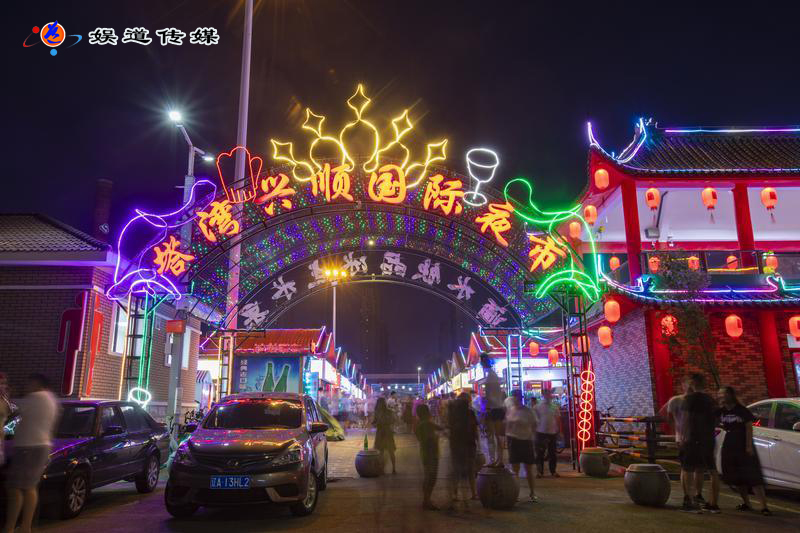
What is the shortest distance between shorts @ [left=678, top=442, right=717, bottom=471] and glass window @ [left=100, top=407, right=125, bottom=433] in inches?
359

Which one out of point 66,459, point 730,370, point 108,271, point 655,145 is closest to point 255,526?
point 66,459

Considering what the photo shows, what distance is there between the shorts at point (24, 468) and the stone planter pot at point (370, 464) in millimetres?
7225

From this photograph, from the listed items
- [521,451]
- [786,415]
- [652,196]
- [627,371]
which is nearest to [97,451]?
[521,451]

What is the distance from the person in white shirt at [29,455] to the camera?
632 cm

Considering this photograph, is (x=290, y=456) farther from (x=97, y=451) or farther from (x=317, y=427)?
(x=97, y=451)

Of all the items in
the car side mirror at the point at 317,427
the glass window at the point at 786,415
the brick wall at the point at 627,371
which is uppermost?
the brick wall at the point at 627,371

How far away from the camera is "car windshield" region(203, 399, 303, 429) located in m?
8.98

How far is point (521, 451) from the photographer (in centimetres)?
1017

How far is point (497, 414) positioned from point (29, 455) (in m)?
8.88

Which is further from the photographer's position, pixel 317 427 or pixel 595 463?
pixel 595 463

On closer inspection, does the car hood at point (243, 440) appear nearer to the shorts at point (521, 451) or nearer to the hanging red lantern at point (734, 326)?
the shorts at point (521, 451)

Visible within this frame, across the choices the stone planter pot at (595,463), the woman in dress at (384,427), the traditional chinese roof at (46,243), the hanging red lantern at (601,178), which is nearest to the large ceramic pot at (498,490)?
the stone planter pot at (595,463)

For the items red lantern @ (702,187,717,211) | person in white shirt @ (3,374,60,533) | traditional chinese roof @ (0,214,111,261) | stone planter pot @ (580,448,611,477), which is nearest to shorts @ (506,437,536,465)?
stone planter pot @ (580,448,611,477)

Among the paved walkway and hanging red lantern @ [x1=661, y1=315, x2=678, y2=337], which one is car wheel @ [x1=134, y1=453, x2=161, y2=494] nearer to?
the paved walkway
